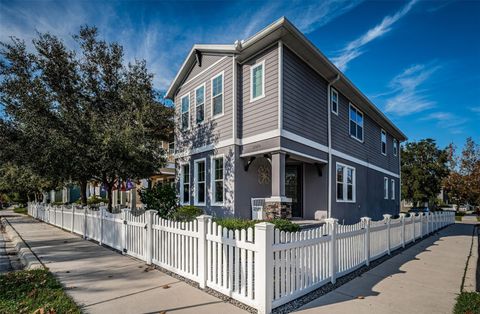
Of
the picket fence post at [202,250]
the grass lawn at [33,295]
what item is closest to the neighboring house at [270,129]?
the picket fence post at [202,250]

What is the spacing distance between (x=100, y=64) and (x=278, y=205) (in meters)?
8.53

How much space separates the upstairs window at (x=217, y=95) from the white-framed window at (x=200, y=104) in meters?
0.85

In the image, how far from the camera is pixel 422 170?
3806cm

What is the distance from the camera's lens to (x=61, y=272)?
5.88 metres

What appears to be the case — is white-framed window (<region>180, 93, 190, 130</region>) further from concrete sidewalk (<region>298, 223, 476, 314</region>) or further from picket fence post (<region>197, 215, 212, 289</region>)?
concrete sidewalk (<region>298, 223, 476, 314</region>)

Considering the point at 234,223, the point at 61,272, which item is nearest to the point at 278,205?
the point at 234,223

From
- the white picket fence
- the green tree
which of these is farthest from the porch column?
the green tree

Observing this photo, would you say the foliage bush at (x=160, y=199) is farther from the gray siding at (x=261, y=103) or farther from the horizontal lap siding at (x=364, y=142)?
the horizontal lap siding at (x=364, y=142)

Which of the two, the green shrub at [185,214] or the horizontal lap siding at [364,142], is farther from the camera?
the horizontal lap siding at [364,142]

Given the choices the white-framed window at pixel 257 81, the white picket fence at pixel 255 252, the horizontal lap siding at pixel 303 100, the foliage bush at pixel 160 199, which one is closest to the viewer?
the white picket fence at pixel 255 252

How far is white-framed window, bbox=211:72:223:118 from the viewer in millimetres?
11453

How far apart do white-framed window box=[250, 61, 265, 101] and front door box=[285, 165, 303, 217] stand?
4.03 meters

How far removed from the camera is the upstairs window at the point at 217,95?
451 inches

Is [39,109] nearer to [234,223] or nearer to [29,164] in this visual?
[29,164]
